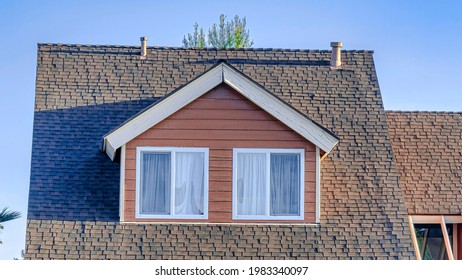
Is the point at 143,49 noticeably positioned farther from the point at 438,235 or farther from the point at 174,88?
the point at 438,235

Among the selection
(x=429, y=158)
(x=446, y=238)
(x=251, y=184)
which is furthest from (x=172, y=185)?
(x=429, y=158)

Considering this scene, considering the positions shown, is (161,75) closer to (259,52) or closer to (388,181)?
(259,52)

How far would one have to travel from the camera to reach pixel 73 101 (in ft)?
72.0

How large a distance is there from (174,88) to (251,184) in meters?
3.53

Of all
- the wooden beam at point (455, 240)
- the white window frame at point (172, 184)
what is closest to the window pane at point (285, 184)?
the white window frame at point (172, 184)

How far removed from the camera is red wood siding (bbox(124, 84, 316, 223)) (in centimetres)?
1984

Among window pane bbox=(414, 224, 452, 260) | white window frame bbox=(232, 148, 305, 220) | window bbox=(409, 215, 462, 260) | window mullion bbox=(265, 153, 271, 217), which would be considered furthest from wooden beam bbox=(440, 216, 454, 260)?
window mullion bbox=(265, 153, 271, 217)

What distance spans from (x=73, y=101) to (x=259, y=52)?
4.52m

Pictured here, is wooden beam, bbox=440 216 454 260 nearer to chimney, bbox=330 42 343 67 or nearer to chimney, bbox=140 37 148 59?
chimney, bbox=330 42 343 67

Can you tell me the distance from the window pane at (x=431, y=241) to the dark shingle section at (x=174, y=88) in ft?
8.20

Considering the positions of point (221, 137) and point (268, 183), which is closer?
point (268, 183)

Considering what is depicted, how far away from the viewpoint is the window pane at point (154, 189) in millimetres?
19828

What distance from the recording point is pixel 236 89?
20.1 meters

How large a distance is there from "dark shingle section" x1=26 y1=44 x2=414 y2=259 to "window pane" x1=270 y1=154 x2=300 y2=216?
47 cm
